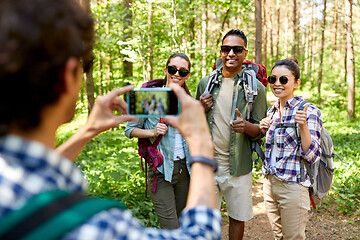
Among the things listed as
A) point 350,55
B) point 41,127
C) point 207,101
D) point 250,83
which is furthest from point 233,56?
point 350,55

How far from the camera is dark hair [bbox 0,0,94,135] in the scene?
73 cm

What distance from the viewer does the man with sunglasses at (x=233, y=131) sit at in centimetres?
336

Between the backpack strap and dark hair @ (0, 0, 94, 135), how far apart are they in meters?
0.23

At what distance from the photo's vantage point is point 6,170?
0.73 meters

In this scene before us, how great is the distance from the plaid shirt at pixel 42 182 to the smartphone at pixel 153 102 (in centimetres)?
86

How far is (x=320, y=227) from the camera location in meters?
4.75

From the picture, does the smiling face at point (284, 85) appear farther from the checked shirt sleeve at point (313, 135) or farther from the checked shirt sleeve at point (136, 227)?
the checked shirt sleeve at point (136, 227)

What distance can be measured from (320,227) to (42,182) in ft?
16.7

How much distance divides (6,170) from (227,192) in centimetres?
300

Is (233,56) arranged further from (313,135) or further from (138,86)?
(138,86)

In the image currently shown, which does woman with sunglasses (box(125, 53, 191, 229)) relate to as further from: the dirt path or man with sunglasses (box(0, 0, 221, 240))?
man with sunglasses (box(0, 0, 221, 240))

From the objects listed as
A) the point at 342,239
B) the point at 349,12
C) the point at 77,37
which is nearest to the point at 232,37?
the point at 77,37

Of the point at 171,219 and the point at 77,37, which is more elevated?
the point at 77,37

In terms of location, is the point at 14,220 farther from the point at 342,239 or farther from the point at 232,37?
the point at 342,239
